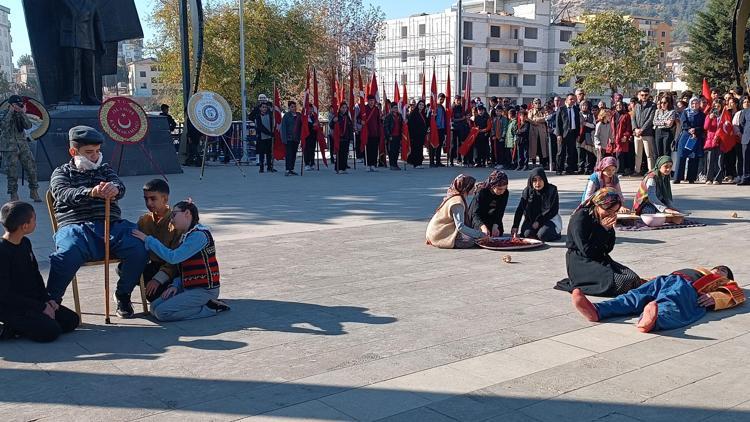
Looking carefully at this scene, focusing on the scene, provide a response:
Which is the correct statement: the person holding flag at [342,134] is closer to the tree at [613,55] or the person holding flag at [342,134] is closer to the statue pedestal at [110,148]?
the statue pedestal at [110,148]

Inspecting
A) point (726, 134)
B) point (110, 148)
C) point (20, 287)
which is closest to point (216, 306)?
point (20, 287)

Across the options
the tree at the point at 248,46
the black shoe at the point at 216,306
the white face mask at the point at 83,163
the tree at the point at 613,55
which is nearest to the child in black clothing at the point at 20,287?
the white face mask at the point at 83,163

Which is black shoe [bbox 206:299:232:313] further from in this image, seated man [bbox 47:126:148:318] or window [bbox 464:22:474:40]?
window [bbox 464:22:474:40]

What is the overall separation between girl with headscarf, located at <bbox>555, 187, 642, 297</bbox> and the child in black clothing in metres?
4.31

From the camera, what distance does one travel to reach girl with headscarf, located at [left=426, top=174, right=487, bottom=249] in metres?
8.96

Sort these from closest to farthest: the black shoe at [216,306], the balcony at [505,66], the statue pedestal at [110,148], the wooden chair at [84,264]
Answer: the wooden chair at [84,264] < the black shoe at [216,306] < the statue pedestal at [110,148] < the balcony at [505,66]

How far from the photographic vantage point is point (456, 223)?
9.01 metres

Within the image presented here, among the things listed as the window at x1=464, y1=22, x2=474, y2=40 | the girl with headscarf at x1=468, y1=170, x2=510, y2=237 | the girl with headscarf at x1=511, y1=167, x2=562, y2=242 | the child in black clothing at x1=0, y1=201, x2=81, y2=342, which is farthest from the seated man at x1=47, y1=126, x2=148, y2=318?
the window at x1=464, y1=22, x2=474, y2=40

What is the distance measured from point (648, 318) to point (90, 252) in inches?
169

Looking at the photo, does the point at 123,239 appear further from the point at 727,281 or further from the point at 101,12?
the point at 101,12

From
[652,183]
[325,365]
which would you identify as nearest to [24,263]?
[325,365]

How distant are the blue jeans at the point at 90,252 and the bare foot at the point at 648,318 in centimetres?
392

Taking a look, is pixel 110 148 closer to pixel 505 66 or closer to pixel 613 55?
pixel 613 55

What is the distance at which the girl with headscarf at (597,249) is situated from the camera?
6492 millimetres
